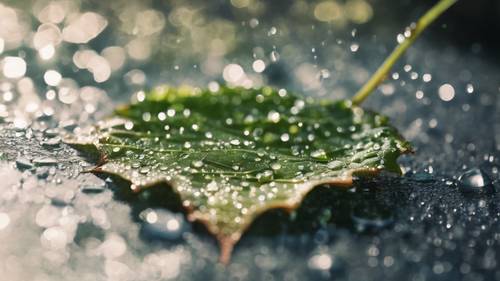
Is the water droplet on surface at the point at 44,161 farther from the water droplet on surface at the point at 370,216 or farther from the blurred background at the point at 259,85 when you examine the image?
the water droplet on surface at the point at 370,216

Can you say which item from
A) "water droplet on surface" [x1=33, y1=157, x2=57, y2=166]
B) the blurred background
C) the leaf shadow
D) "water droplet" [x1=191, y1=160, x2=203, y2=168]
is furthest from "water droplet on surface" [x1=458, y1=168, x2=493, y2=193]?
"water droplet on surface" [x1=33, y1=157, x2=57, y2=166]

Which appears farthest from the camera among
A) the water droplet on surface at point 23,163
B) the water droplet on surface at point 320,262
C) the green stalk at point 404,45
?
the green stalk at point 404,45

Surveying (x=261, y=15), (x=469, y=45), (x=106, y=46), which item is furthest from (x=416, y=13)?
(x=106, y=46)

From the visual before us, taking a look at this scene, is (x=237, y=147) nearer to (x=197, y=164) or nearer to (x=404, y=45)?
(x=197, y=164)

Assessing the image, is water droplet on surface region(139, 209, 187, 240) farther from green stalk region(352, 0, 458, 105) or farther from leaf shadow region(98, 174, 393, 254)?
green stalk region(352, 0, 458, 105)

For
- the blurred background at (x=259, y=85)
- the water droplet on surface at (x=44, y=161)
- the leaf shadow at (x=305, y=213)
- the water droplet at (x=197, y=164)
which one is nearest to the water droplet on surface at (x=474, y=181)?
the blurred background at (x=259, y=85)
